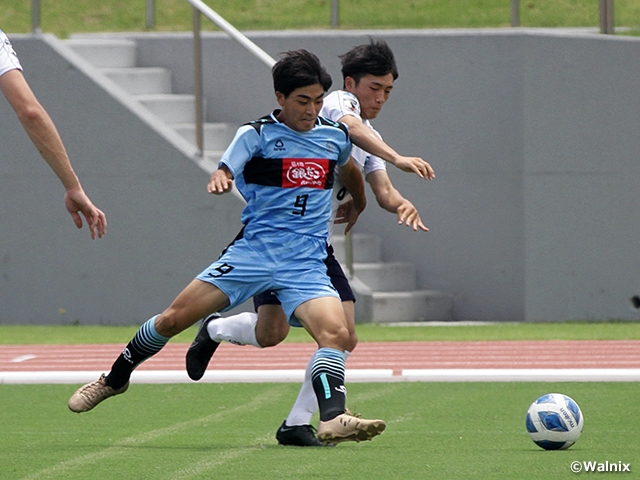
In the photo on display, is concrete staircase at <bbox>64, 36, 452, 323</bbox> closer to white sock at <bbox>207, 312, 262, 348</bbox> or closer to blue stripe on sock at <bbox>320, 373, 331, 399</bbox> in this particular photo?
white sock at <bbox>207, 312, 262, 348</bbox>

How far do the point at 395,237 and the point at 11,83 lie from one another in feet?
34.3

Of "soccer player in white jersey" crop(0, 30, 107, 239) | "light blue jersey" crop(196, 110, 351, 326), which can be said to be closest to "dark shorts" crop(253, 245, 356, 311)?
"light blue jersey" crop(196, 110, 351, 326)

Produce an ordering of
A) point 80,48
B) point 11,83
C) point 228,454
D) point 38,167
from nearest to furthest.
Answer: point 11,83, point 228,454, point 38,167, point 80,48

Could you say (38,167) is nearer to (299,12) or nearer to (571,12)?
(299,12)

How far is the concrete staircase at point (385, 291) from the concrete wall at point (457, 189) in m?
0.21

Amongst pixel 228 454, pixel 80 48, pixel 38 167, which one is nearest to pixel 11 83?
pixel 228 454

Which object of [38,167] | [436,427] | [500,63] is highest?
[500,63]

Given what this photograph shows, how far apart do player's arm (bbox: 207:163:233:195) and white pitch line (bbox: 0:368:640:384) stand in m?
3.76

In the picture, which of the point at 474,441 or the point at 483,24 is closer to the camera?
the point at 474,441

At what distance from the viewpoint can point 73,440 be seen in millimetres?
6719

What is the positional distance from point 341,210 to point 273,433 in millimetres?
1275

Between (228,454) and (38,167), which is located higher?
(38,167)

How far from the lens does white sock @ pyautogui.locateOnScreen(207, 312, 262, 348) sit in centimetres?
670

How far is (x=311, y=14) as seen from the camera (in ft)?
52.5
